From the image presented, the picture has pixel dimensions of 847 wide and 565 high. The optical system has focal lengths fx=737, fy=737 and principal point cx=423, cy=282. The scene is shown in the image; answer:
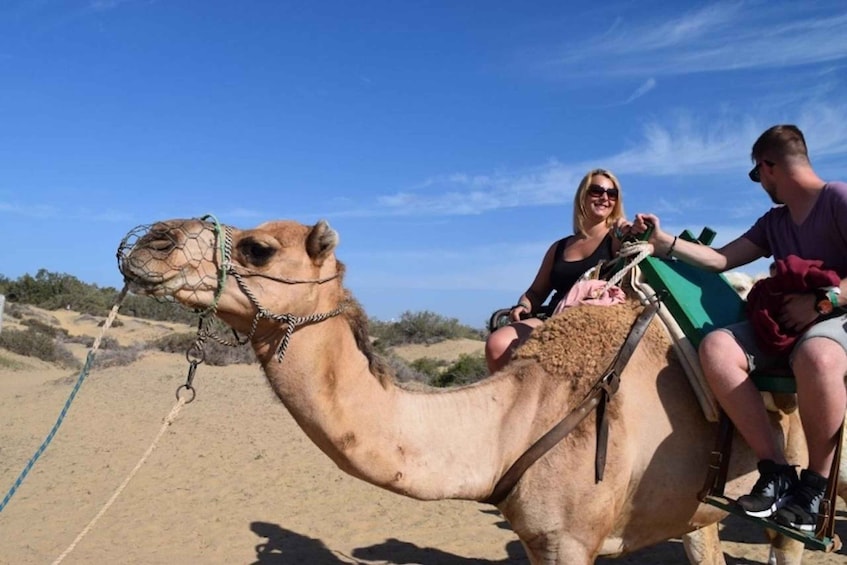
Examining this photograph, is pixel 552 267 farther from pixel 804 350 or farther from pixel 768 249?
pixel 804 350

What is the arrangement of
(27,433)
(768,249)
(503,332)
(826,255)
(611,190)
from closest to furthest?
(826,255) → (768,249) → (503,332) → (611,190) → (27,433)

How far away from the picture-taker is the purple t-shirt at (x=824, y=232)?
11.4ft

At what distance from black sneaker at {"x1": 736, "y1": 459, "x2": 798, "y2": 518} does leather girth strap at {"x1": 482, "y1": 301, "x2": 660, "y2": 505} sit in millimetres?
616

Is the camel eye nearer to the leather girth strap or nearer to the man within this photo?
the leather girth strap

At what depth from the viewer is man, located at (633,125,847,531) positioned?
316 centimetres

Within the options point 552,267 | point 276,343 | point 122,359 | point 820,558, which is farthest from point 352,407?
point 122,359

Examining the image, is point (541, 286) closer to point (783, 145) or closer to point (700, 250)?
point (700, 250)

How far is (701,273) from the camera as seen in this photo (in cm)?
421

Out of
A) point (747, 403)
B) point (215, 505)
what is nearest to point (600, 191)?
point (747, 403)

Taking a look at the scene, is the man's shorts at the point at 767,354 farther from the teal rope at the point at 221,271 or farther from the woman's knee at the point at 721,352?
the teal rope at the point at 221,271

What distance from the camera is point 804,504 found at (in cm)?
316

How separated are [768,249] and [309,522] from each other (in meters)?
5.69

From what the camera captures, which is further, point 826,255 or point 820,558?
point 820,558

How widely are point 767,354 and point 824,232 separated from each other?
27.3 inches
